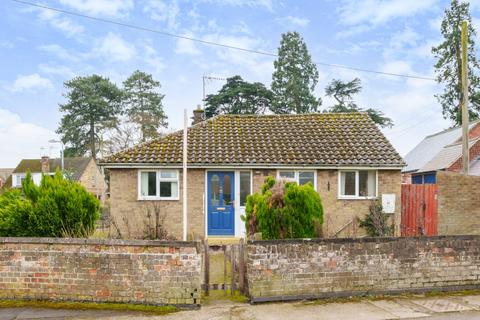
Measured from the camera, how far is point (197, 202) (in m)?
14.4

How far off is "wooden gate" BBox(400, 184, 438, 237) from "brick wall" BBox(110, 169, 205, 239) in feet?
24.0

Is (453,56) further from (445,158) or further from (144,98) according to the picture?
(144,98)

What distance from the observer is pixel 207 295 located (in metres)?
7.77

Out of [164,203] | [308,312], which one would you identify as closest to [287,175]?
[164,203]

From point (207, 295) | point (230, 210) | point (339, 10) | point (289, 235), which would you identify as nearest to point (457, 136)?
point (339, 10)

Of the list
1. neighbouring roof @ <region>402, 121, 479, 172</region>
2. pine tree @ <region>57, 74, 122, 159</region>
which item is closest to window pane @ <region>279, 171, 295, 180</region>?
neighbouring roof @ <region>402, 121, 479, 172</region>

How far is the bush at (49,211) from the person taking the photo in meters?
8.21

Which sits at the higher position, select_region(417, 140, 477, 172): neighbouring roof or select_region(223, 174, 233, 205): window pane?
select_region(417, 140, 477, 172): neighbouring roof

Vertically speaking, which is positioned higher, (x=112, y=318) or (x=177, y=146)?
(x=177, y=146)

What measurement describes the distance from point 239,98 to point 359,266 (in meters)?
37.1

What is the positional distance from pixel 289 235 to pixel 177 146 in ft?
25.6

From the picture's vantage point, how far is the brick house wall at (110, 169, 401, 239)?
14.3 metres

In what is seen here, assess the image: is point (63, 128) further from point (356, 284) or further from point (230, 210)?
point (356, 284)

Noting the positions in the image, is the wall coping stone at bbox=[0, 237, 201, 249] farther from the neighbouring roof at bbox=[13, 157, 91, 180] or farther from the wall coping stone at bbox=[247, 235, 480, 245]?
the neighbouring roof at bbox=[13, 157, 91, 180]
